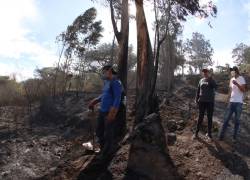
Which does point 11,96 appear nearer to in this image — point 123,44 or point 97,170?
point 123,44

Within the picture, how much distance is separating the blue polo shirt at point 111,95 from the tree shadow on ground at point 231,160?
2451mm

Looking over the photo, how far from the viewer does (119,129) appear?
458 inches

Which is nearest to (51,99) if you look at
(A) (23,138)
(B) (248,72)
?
(A) (23,138)

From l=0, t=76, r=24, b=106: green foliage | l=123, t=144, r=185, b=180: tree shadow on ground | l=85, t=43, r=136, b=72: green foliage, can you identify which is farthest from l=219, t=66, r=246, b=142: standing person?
l=85, t=43, r=136, b=72: green foliage

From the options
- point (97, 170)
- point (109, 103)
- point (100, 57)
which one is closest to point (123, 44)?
point (109, 103)

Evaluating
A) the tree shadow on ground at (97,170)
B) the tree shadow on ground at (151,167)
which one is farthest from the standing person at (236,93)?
the tree shadow on ground at (97,170)

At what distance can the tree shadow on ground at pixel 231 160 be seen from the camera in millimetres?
8875

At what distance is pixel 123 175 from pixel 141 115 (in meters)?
3.14

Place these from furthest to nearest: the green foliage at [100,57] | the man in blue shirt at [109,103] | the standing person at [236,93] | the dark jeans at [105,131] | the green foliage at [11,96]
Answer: the green foliage at [100,57] → the green foliage at [11,96] → the standing person at [236,93] → the dark jeans at [105,131] → the man in blue shirt at [109,103]

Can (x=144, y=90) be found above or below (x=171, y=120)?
above

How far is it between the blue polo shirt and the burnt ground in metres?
1.18

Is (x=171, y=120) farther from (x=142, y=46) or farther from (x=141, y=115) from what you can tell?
(x=142, y=46)

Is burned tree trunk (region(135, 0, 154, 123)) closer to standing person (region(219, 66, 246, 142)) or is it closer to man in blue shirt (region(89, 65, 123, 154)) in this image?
standing person (region(219, 66, 246, 142))

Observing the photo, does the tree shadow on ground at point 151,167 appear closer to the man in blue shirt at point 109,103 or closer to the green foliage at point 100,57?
the man in blue shirt at point 109,103
